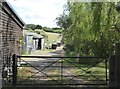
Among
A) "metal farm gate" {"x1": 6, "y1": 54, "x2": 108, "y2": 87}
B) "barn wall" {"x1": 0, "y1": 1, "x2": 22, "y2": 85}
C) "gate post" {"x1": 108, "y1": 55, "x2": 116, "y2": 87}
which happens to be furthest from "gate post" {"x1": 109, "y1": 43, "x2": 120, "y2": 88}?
"barn wall" {"x1": 0, "y1": 1, "x2": 22, "y2": 85}

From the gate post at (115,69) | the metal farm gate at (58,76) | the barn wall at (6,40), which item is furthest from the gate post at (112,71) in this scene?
the barn wall at (6,40)

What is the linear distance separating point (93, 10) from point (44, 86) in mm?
3345

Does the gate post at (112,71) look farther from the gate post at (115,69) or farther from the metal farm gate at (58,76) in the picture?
the metal farm gate at (58,76)

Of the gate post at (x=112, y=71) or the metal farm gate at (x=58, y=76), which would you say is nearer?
the gate post at (x=112, y=71)

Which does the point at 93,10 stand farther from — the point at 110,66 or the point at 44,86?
the point at 44,86

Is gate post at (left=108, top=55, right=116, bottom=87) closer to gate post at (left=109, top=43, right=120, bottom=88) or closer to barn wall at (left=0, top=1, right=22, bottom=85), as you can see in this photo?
gate post at (left=109, top=43, right=120, bottom=88)

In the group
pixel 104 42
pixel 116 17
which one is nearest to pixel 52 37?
pixel 104 42

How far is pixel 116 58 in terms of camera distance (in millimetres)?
10328

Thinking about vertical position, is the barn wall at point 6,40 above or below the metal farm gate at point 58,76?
above

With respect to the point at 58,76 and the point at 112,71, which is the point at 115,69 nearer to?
the point at 112,71

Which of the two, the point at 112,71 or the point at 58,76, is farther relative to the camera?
the point at 58,76

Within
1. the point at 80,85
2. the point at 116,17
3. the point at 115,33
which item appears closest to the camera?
the point at 80,85

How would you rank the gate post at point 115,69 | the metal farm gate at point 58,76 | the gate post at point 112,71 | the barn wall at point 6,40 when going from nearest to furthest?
1. the gate post at point 115,69
2. the gate post at point 112,71
3. the metal farm gate at point 58,76
4. the barn wall at point 6,40

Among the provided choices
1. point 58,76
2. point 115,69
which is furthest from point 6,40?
point 115,69
